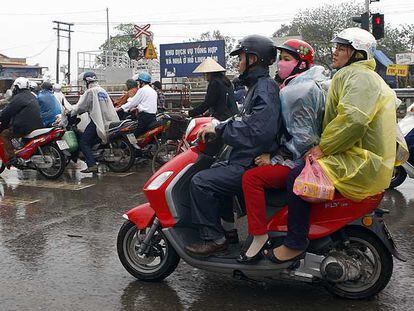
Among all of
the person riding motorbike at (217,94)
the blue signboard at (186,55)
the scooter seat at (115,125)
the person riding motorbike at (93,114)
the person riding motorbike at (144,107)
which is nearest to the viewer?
the person riding motorbike at (217,94)

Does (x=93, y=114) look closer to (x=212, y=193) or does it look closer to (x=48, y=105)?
(x=48, y=105)

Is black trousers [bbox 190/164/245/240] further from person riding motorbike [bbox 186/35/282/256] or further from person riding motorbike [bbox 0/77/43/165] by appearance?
person riding motorbike [bbox 0/77/43/165]

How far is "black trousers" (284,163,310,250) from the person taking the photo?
12.9ft

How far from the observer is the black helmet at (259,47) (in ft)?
13.8

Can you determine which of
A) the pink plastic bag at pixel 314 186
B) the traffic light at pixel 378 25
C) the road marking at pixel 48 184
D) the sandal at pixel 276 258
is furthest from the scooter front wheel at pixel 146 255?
the traffic light at pixel 378 25

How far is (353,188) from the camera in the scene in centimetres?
386

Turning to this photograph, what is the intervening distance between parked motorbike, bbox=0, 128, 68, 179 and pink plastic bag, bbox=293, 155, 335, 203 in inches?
252

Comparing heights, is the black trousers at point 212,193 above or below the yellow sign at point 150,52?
below

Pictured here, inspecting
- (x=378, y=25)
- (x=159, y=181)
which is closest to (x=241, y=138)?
(x=159, y=181)

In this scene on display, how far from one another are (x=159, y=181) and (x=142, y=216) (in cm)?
33

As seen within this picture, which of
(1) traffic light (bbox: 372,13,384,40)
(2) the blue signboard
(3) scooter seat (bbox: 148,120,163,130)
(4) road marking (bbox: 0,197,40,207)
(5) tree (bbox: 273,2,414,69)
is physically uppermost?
(5) tree (bbox: 273,2,414,69)

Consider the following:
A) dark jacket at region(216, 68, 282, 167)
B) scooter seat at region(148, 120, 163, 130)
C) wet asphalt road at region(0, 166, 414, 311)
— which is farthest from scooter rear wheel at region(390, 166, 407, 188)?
dark jacket at region(216, 68, 282, 167)

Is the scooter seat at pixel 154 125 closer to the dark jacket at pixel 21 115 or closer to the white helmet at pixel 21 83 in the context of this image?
the dark jacket at pixel 21 115

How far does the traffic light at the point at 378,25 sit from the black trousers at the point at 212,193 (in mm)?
13311
